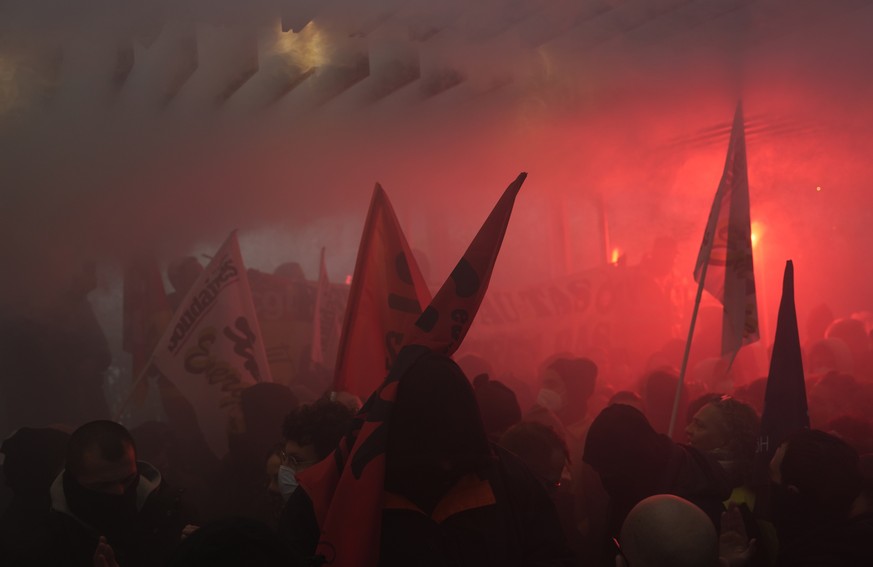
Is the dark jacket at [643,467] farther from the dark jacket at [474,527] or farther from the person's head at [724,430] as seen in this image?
the dark jacket at [474,527]

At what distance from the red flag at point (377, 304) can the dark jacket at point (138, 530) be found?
71 centimetres

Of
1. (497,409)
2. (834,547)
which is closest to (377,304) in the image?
(497,409)

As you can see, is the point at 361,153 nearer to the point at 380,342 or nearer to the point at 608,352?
the point at 608,352

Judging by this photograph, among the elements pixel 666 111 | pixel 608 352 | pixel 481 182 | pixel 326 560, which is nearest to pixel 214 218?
pixel 481 182

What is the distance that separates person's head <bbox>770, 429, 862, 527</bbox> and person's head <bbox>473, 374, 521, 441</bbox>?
3.52 feet

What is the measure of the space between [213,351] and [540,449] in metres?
2.33

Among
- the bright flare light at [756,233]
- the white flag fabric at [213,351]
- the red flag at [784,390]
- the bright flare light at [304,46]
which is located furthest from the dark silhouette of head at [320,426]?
the bright flare light at [756,233]

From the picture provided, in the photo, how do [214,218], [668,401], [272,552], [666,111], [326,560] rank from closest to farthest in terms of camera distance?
1. [272,552]
2. [326,560]
3. [668,401]
4. [214,218]
5. [666,111]

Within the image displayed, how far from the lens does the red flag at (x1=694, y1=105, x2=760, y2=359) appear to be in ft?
13.5

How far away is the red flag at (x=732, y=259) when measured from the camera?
4.12m

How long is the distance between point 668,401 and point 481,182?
4.54m

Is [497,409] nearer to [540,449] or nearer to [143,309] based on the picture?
[540,449]

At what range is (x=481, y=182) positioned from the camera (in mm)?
8375

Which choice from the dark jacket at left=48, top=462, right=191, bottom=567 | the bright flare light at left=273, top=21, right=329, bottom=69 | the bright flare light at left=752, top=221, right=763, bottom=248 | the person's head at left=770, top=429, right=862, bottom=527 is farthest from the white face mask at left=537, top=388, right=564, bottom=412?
the bright flare light at left=752, top=221, right=763, bottom=248
